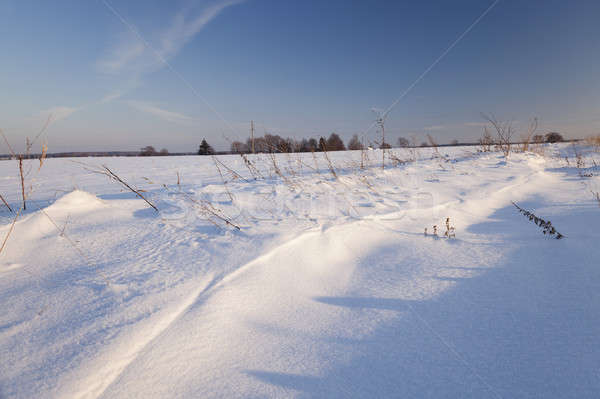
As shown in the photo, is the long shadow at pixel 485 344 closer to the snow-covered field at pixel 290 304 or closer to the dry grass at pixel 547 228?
the snow-covered field at pixel 290 304

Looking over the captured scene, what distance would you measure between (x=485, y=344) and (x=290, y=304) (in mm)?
949

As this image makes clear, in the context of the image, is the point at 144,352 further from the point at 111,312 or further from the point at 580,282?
the point at 580,282

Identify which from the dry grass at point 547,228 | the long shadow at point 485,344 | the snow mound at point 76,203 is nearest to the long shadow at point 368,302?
the long shadow at point 485,344

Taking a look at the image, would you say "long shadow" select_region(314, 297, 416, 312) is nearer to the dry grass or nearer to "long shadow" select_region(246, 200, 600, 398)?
"long shadow" select_region(246, 200, 600, 398)

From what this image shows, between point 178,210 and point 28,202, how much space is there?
168 cm

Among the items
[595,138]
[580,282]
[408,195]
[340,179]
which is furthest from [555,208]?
[595,138]

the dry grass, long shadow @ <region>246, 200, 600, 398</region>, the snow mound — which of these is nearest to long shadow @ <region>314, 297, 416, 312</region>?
long shadow @ <region>246, 200, 600, 398</region>

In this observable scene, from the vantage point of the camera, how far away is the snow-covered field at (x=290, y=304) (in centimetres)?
97

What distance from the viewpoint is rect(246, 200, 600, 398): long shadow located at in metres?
0.95

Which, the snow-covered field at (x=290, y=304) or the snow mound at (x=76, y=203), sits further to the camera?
the snow mound at (x=76, y=203)

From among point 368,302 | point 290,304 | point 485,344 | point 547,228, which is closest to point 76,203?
point 290,304

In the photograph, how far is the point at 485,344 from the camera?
3.76 feet

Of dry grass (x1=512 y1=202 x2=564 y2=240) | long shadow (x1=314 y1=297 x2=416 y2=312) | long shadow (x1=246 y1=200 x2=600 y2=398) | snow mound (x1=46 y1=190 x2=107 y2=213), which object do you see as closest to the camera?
long shadow (x1=246 y1=200 x2=600 y2=398)

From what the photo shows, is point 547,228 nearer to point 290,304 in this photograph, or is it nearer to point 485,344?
point 485,344
